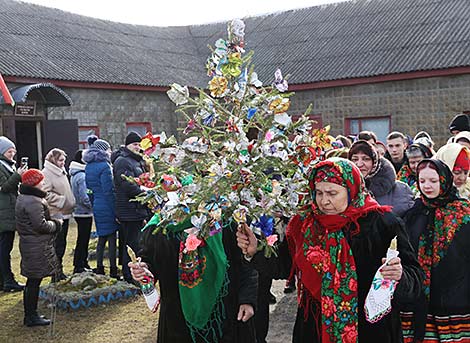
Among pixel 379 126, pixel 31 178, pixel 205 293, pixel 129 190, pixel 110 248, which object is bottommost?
pixel 110 248

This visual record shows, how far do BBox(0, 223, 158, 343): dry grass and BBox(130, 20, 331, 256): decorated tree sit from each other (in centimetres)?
321

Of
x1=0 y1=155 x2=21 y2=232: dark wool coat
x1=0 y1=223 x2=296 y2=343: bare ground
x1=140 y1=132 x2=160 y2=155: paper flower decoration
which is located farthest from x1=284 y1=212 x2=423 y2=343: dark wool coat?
x1=0 y1=155 x2=21 y2=232: dark wool coat

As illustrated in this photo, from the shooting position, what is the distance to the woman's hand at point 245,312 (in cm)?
319

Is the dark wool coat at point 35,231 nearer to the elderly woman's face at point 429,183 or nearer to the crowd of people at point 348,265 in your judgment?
the crowd of people at point 348,265

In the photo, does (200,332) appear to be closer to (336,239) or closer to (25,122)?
(336,239)

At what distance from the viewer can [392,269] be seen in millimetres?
2619

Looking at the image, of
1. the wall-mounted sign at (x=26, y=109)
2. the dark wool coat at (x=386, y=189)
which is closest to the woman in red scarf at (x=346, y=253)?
the dark wool coat at (x=386, y=189)

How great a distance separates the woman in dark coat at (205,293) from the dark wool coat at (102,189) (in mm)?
4072

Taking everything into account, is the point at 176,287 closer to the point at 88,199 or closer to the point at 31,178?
the point at 31,178

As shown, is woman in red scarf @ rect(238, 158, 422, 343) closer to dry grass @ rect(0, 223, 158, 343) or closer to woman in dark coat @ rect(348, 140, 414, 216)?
woman in dark coat @ rect(348, 140, 414, 216)

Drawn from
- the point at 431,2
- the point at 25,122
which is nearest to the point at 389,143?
the point at 25,122

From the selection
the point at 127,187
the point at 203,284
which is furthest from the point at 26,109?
the point at 203,284

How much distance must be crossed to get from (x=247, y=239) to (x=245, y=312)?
0.61m

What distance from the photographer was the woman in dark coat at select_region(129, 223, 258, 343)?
3.12 m
